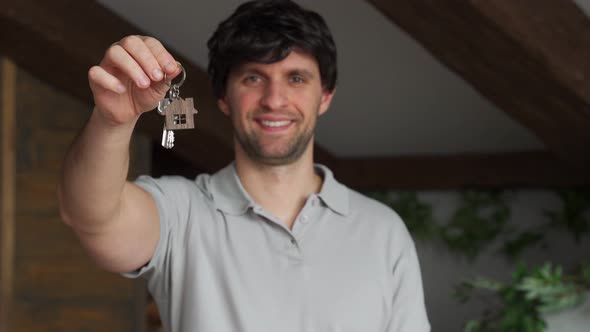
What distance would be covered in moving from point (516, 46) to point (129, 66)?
4.73ft

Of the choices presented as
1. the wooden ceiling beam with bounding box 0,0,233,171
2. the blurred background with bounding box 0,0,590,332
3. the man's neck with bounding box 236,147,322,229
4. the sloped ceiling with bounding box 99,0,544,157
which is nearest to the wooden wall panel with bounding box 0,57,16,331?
the blurred background with bounding box 0,0,590,332

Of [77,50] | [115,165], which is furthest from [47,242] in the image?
[115,165]

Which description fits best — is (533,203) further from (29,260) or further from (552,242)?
(29,260)

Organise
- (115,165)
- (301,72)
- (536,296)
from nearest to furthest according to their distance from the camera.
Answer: (115,165) < (301,72) < (536,296)

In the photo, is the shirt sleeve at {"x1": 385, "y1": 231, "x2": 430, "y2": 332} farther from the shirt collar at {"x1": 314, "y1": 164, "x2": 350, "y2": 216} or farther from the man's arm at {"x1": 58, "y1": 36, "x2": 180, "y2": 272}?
the man's arm at {"x1": 58, "y1": 36, "x2": 180, "y2": 272}

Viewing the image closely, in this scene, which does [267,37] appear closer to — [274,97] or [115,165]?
[274,97]

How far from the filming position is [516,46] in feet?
7.18

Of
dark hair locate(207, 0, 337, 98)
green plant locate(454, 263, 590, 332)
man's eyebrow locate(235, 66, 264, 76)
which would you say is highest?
dark hair locate(207, 0, 337, 98)

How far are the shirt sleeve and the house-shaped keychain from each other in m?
0.69

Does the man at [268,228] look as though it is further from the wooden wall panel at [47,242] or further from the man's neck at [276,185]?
the wooden wall panel at [47,242]

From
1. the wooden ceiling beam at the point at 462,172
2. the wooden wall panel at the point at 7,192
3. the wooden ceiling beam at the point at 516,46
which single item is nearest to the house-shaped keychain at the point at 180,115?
the wooden ceiling beam at the point at 516,46

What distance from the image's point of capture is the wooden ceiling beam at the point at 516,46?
213cm

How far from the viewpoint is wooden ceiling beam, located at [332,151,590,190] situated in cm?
328

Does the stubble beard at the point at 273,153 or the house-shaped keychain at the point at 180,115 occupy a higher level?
the house-shaped keychain at the point at 180,115
